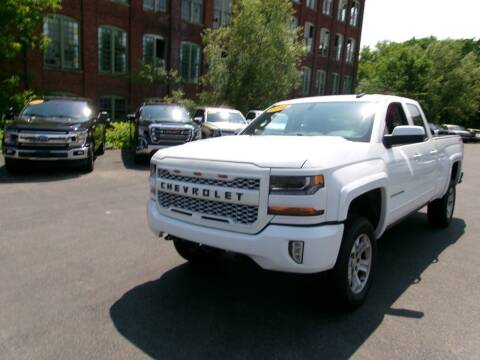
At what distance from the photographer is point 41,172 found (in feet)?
32.6

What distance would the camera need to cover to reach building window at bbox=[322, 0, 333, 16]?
123 feet

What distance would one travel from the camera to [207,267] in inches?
174

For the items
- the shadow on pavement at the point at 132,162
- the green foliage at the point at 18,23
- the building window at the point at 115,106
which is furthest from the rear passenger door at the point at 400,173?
the building window at the point at 115,106

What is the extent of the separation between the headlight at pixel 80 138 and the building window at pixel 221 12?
63.9 ft

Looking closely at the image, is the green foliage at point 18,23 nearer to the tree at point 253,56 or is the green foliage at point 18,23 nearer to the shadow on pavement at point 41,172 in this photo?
the shadow on pavement at point 41,172

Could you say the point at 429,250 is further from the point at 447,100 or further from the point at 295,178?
the point at 447,100

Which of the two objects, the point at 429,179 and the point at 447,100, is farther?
the point at 447,100

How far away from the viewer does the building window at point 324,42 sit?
1481 inches

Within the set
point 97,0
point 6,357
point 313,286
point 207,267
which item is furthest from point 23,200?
point 97,0

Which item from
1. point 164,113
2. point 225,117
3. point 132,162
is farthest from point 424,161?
point 225,117


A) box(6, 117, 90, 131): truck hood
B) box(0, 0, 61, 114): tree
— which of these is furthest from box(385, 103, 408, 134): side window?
box(0, 0, 61, 114): tree

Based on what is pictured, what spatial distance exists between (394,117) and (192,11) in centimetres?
2364

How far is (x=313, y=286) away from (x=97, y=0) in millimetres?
21876

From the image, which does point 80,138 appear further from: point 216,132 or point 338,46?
point 338,46
